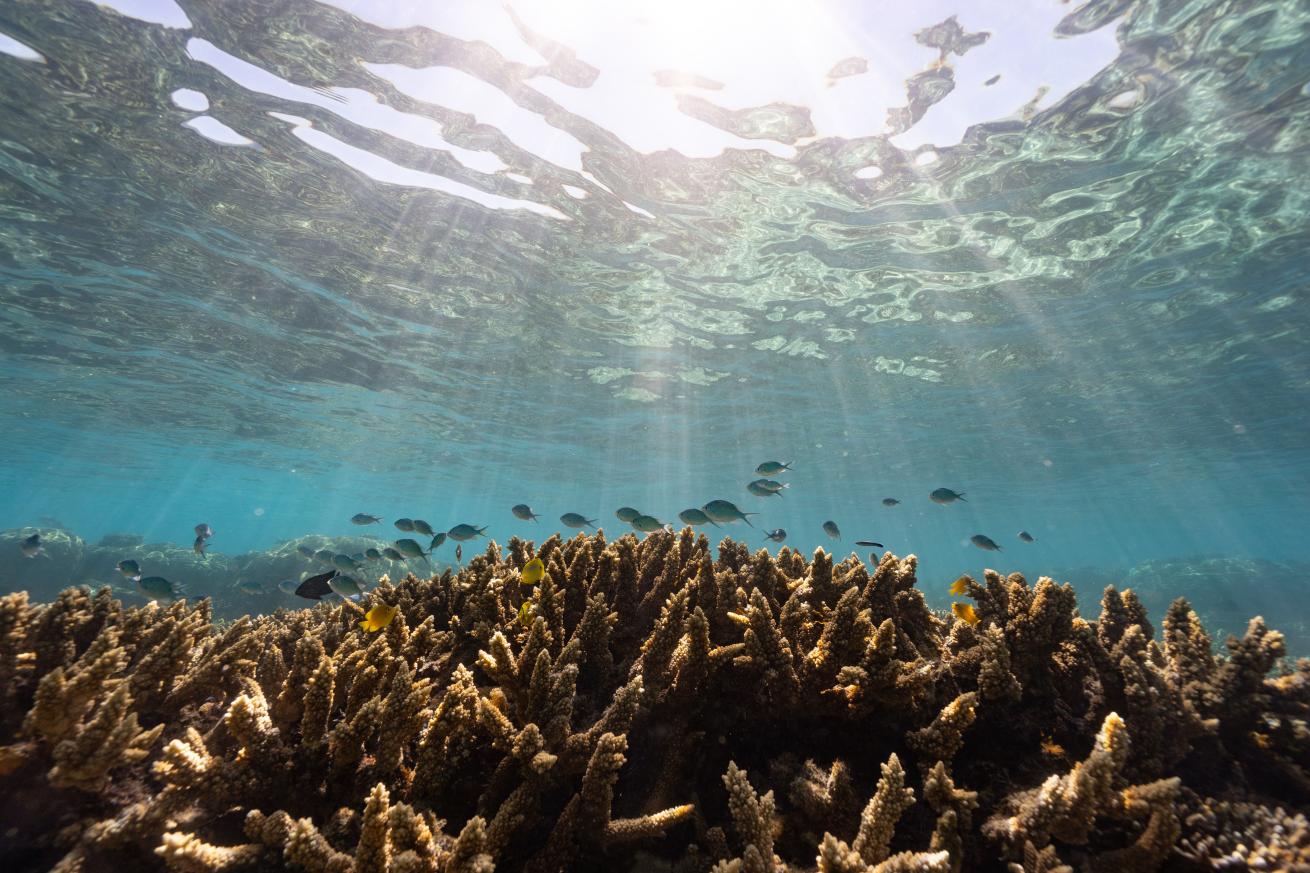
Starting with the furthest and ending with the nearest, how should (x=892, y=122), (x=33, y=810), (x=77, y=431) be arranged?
1. (x=77, y=431)
2. (x=892, y=122)
3. (x=33, y=810)

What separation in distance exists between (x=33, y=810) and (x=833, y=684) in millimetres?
3958

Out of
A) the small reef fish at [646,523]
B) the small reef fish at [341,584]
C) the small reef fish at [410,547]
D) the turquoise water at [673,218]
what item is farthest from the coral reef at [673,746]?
the turquoise water at [673,218]

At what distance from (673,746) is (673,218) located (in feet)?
40.9

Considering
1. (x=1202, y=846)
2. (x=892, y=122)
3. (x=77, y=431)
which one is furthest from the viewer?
(x=77, y=431)

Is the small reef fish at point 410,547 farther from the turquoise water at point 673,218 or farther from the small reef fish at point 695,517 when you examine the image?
the turquoise water at point 673,218

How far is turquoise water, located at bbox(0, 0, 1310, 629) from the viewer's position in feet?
29.5

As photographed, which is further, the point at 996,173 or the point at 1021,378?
the point at 1021,378

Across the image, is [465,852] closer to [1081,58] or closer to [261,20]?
[261,20]

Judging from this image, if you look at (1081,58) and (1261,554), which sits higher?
(1261,554)

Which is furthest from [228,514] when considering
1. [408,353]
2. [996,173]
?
[996,173]

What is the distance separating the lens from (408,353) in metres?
21.7

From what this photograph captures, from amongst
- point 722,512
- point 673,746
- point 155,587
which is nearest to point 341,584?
point 155,587

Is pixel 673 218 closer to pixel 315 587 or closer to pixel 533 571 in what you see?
pixel 315 587

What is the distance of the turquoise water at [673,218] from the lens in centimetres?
898
